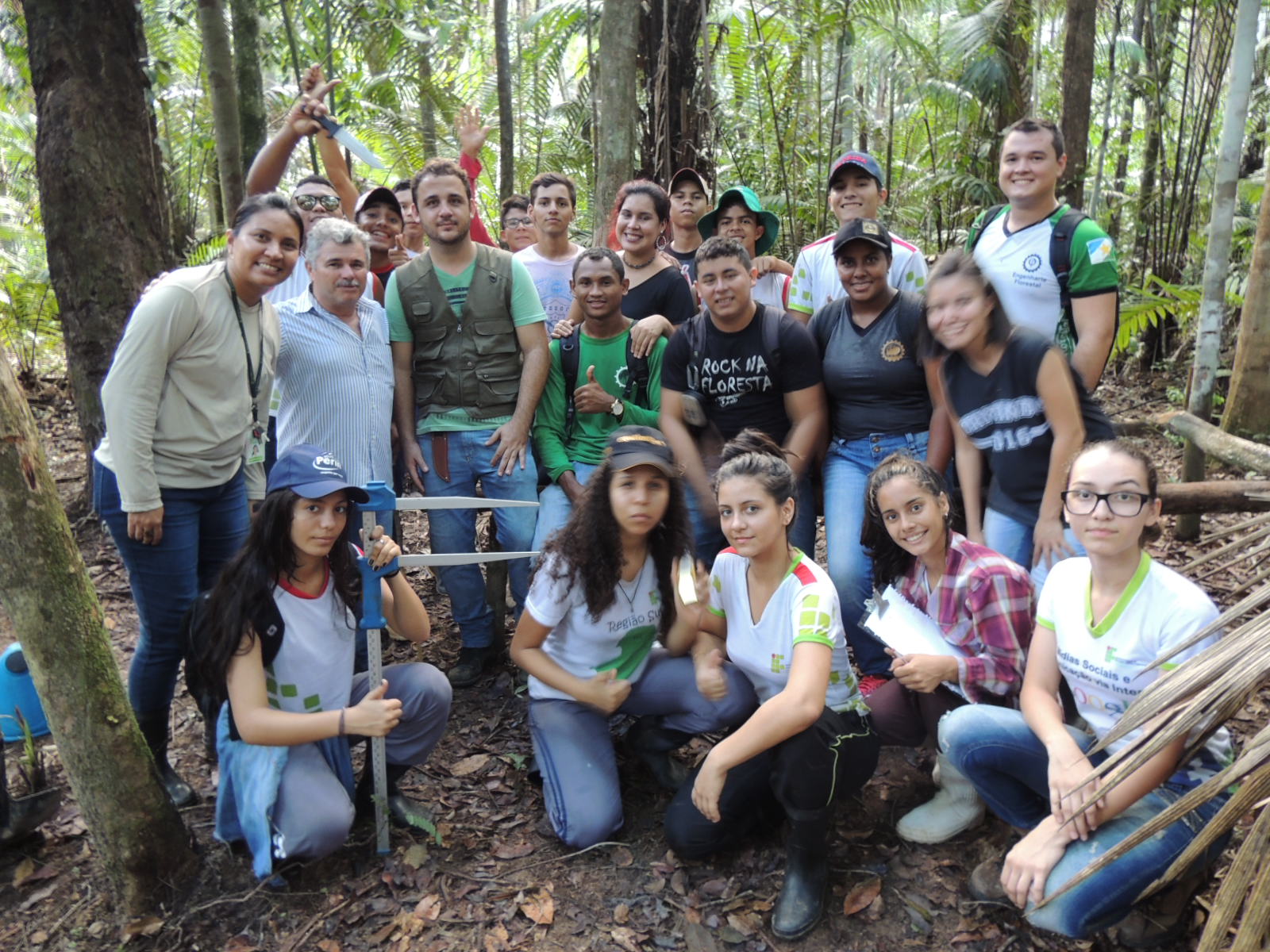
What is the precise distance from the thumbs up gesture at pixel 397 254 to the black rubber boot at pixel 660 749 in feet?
9.93

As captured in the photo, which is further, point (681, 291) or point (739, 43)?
point (739, 43)

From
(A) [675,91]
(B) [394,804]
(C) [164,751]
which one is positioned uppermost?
(A) [675,91]

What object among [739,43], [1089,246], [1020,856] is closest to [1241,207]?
[739,43]

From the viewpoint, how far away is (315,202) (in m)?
4.61

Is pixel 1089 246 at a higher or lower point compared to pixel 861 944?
higher

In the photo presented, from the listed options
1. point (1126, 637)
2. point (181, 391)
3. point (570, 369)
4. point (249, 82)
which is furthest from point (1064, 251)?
point (249, 82)

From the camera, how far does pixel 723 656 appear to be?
325 centimetres

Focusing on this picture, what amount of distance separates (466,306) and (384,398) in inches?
23.7

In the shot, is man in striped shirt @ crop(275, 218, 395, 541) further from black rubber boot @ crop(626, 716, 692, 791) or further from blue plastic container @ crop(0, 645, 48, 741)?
black rubber boot @ crop(626, 716, 692, 791)

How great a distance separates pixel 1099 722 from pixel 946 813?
73 centimetres

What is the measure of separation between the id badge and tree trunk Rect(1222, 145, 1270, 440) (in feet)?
17.5

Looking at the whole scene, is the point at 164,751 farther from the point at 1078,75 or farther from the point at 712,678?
the point at 1078,75

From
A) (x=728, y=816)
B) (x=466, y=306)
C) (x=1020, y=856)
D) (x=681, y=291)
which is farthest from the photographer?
(x=681, y=291)

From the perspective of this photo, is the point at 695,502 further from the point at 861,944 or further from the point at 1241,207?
the point at 1241,207
